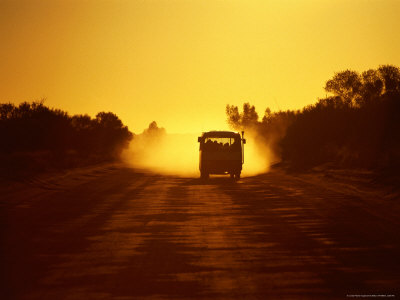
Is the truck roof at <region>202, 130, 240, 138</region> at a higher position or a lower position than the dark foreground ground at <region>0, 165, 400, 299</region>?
higher

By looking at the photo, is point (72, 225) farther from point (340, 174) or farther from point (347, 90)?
point (347, 90)

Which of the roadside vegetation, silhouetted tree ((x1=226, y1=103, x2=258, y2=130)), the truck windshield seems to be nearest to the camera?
the truck windshield

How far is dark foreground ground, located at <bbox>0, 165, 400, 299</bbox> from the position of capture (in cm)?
1030

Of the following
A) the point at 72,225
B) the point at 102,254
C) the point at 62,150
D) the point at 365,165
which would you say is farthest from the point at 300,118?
the point at 102,254

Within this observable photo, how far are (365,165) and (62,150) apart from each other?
48041 millimetres

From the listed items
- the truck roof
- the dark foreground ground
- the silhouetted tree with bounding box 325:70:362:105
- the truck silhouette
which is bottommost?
the dark foreground ground

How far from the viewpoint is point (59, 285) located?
1047 centimetres

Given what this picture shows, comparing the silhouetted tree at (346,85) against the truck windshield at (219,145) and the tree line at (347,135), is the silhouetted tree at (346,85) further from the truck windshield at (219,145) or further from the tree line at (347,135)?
the truck windshield at (219,145)

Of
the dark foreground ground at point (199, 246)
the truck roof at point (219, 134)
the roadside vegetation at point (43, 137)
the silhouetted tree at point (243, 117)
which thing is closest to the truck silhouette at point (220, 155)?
the truck roof at point (219, 134)

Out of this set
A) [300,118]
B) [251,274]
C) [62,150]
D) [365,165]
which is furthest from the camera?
[62,150]

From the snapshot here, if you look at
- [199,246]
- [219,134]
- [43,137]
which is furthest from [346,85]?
[199,246]

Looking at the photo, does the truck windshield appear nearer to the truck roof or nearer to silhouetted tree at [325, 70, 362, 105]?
the truck roof

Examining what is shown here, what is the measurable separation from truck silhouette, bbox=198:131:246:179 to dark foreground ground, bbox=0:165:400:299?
44.1 feet

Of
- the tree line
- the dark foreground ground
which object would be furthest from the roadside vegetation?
the dark foreground ground
